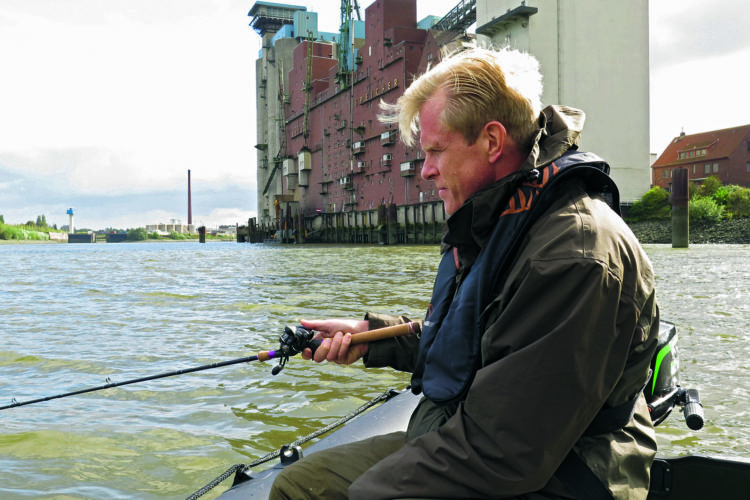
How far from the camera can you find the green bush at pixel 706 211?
95.2ft

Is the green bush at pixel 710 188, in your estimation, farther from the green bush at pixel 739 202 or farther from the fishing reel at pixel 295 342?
the fishing reel at pixel 295 342

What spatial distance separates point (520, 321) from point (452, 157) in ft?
1.95

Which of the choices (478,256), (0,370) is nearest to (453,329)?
(478,256)

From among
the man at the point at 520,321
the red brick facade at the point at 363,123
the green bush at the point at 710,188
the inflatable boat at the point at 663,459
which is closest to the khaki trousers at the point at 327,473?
the man at the point at 520,321

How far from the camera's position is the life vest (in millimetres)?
1508

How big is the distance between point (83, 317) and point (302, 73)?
53.6m

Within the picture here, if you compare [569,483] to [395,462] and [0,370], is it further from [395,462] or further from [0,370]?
[0,370]

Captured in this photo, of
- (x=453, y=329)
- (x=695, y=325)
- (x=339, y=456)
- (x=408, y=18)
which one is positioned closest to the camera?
(x=453, y=329)

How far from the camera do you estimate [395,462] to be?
1495mm

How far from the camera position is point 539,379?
4.36ft

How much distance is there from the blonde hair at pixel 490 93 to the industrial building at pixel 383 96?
15565 mm

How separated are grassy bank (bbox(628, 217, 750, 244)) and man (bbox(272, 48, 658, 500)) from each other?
28670 millimetres

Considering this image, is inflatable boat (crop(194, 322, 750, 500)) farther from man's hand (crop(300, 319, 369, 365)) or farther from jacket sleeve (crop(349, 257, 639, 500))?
jacket sleeve (crop(349, 257, 639, 500))

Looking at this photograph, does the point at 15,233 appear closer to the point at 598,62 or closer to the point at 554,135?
the point at 598,62
